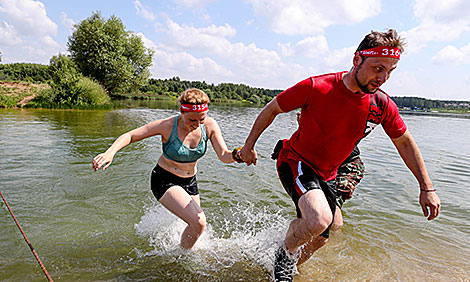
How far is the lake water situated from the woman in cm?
71

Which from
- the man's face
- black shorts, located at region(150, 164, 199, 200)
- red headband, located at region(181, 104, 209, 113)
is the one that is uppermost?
the man's face

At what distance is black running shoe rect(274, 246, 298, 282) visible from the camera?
359cm

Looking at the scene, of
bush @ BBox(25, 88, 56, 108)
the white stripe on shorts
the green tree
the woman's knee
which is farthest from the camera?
the green tree

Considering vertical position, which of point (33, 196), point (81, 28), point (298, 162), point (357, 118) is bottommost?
point (33, 196)

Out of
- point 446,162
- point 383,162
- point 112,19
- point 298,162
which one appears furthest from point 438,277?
point 112,19

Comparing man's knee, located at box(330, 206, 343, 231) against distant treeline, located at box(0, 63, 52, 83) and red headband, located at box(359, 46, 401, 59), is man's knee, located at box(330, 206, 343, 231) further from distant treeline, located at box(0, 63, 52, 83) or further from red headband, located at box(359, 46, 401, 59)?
distant treeline, located at box(0, 63, 52, 83)

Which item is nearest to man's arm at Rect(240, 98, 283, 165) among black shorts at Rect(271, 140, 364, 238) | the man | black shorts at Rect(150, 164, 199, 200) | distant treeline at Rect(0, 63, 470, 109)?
the man

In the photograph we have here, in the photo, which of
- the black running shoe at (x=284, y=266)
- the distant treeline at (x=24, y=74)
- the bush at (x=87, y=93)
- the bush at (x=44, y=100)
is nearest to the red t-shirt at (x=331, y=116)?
the black running shoe at (x=284, y=266)

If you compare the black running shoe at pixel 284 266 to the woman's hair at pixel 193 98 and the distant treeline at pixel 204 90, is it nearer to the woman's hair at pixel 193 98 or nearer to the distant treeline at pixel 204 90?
the woman's hair at pixel 193 98

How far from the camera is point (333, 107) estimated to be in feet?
10.8

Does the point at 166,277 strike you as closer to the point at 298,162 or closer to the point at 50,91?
the point at 298,162

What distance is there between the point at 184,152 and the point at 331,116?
6.70 ft

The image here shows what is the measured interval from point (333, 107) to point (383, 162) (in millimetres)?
9997

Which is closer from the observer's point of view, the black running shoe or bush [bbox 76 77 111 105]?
the black running shoe
